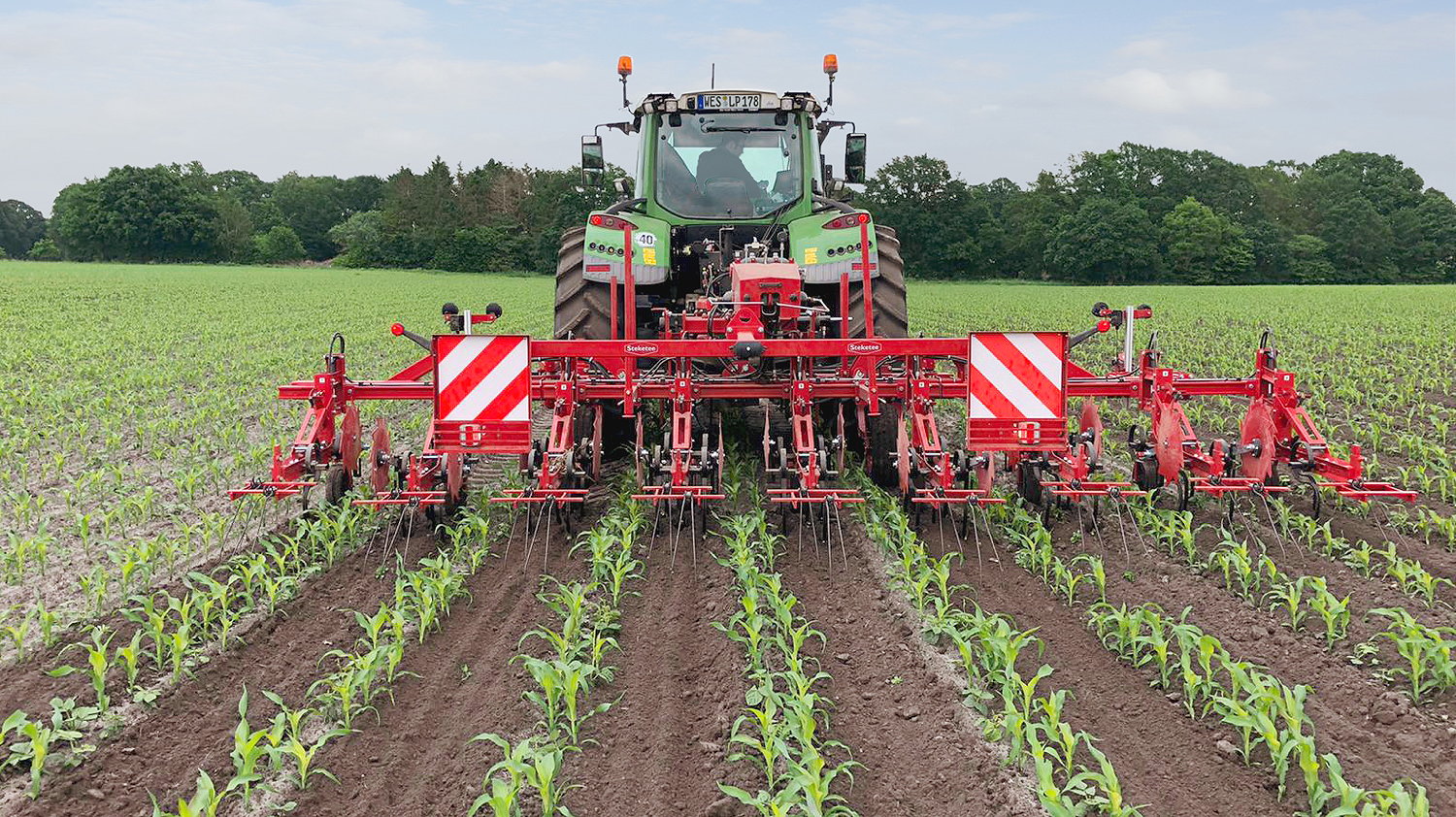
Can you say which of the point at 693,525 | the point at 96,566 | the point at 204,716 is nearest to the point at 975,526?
the point at 693,525

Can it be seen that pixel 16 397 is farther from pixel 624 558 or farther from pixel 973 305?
pixel 973 305

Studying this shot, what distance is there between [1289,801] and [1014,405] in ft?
8.41

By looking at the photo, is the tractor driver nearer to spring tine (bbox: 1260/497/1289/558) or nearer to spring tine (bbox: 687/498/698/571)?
spring tine (bbox: 687/498/698/571)

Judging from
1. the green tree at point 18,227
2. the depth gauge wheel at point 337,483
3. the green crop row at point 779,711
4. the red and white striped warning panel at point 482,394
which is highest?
the green tree at point 18,227

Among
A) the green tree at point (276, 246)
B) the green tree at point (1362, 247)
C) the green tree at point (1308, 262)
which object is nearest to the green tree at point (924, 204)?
the green tree at point (1308, 262)

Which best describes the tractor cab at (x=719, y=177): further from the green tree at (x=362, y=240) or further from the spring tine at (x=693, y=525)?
the green tree at (x=362, y=240)

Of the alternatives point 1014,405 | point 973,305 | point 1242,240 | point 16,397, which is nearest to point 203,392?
point 16,397

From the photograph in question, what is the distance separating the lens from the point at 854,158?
25.1ft

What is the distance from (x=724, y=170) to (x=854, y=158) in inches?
41.8

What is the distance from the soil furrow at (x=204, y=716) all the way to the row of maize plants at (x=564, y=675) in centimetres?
82

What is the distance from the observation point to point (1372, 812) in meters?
2.43

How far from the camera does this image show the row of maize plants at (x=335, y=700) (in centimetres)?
278

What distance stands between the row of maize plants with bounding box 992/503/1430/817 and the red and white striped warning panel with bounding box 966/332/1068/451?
1085 millimetres

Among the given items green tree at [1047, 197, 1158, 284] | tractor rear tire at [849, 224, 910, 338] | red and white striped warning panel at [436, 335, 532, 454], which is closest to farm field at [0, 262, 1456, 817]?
red and white striped warning panel at [436, 335, 532, 454]
